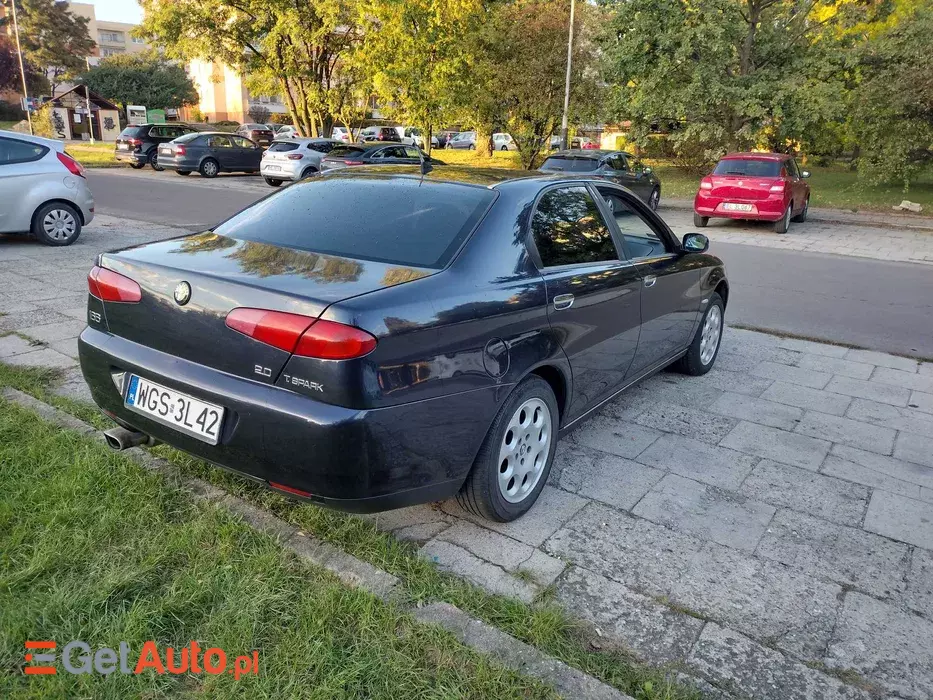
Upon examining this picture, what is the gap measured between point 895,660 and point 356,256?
8.41 feet

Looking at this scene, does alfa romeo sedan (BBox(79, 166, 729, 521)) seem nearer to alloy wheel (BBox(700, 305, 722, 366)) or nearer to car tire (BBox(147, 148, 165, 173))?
alloy wheel (BBox(700, 305, 722, 366))

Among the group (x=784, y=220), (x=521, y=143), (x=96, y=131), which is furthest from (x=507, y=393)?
(x=96, y=131)

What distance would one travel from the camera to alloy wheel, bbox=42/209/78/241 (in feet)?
32.5

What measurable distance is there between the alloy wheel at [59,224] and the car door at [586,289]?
28.5ft

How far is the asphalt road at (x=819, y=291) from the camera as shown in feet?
24.5

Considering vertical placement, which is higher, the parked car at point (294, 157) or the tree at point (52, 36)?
the tree at point (52, 36)

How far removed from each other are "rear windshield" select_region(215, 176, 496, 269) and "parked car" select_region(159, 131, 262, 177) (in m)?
24.0

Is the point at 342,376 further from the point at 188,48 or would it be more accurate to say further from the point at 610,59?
the point at 188,48

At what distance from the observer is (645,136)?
24172mm

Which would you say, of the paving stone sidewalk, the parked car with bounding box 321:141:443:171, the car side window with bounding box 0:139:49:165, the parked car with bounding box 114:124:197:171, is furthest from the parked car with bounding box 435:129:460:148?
the paving stone sidewalk

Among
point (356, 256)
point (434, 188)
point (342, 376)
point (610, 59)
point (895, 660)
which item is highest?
point (610, 59)

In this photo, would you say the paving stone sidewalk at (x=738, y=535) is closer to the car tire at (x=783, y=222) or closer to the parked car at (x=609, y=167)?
the car tire at (x=783, y=222)

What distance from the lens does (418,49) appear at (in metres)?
25.3

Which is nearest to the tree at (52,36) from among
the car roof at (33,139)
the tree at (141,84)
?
the tree at (141,84)
